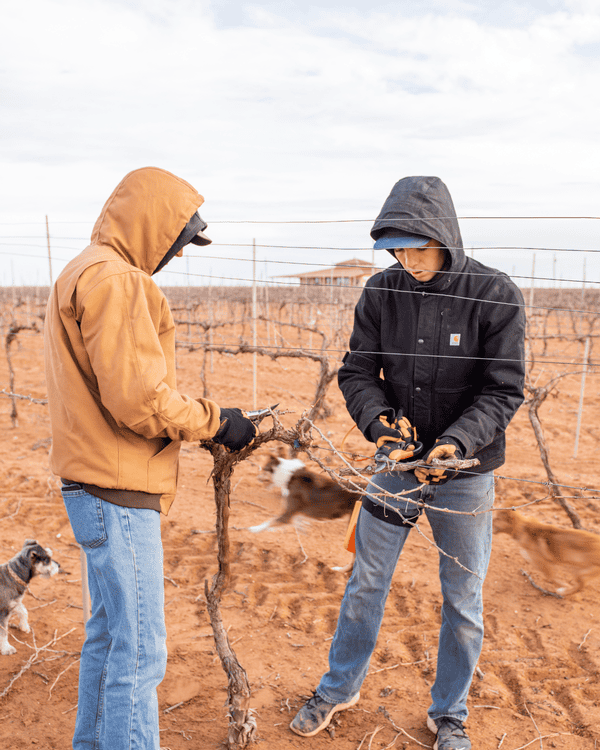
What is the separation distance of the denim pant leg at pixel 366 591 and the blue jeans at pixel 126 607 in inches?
26.5

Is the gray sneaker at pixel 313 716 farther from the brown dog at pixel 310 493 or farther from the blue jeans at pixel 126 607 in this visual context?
the brown dog at pixel 310 493

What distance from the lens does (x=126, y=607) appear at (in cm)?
128

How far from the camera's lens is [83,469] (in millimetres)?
1254

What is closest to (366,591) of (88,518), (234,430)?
(234,430)

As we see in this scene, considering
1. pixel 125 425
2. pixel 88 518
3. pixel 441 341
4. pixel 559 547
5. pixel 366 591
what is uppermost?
pixel 441 341

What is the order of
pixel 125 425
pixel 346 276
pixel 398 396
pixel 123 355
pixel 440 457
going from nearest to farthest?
1. pixel 123 355
2. pixel 125 425
3. pixel 440 457
4. pixel 398 396
5. pixel 346 276

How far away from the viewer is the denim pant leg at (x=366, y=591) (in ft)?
5.73

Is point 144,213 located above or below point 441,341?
above

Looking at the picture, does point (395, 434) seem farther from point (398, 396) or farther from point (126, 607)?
point (126, 607)

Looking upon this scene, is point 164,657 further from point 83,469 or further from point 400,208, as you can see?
point 400,208

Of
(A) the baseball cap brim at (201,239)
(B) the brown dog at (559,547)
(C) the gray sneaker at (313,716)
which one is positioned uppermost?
(A) the baseball cap brim at (201,239)

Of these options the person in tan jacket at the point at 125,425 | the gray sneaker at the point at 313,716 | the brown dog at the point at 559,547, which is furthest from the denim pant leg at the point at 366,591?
the brown dog at the point at 559,547

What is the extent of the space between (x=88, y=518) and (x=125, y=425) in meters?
0.23

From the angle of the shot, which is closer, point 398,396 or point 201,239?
point 201,239
